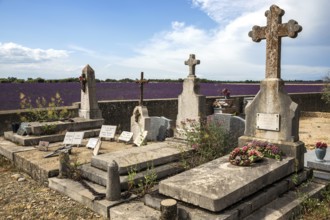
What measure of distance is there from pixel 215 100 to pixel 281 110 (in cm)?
1094

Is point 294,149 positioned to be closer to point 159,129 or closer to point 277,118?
point 277,118

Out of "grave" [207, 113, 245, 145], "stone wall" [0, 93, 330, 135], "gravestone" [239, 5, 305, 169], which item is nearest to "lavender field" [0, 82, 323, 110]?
"stone wall" [0, 93, 330, 135]

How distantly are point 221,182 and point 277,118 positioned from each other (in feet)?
6.52

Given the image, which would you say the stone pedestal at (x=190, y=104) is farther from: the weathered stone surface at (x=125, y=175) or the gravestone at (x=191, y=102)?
the weathered stone surface at (x=125, y=175)

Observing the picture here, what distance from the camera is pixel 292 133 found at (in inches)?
214

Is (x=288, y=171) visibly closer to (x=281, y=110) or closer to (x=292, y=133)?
(x=292, y=133)

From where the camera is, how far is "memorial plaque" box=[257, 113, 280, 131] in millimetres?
5535

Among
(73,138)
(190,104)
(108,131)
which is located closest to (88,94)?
(108,131)

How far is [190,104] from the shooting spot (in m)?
7.76

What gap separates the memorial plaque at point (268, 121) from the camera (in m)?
5.54

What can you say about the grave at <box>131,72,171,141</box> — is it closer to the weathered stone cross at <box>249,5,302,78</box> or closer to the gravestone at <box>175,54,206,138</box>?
the gravestone at <box>175,54,206,138</box>

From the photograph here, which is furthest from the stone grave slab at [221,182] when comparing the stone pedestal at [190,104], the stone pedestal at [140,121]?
the stone pedestal at [140,121]

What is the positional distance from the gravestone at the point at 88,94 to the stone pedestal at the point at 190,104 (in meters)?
3.80

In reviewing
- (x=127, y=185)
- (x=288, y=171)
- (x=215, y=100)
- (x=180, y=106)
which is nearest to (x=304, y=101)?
(x=215, y=100)
